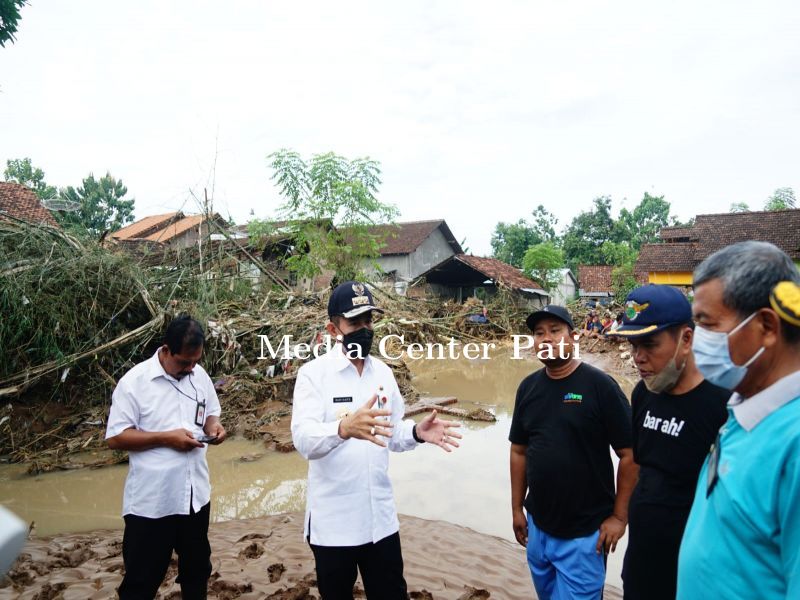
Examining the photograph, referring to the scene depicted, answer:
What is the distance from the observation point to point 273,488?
628 cm

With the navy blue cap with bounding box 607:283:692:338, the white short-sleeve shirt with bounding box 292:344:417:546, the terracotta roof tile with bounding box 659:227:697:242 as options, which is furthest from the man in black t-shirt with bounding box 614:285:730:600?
the terracotta roof tile with bounding box 659:227:697:242

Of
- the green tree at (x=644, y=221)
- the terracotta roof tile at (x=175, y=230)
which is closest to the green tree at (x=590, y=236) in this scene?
the green tree at (x=644, y=221)

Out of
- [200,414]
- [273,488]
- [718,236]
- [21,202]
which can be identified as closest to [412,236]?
[718,236]

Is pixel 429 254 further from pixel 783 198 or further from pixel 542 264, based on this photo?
pixel 783 198

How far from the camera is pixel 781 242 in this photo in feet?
81.9

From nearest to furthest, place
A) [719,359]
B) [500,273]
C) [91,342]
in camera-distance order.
→ [719,359] < [91,342] < [500,273]

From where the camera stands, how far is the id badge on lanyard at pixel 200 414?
3.05m

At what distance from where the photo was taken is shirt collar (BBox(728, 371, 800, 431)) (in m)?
1.16

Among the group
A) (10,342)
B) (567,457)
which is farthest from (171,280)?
(567,457)

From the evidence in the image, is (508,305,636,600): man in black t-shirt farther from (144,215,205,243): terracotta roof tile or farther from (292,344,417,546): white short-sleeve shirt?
(144,215,205,243): terracotta roof tile

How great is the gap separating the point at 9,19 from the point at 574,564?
11.3m

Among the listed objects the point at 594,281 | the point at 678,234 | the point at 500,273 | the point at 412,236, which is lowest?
the point at 594,281

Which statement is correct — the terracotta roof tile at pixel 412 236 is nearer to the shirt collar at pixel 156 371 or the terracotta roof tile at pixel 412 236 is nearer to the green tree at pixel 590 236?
the green tree at pixel 590 236

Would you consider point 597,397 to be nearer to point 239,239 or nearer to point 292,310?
point 292,310
